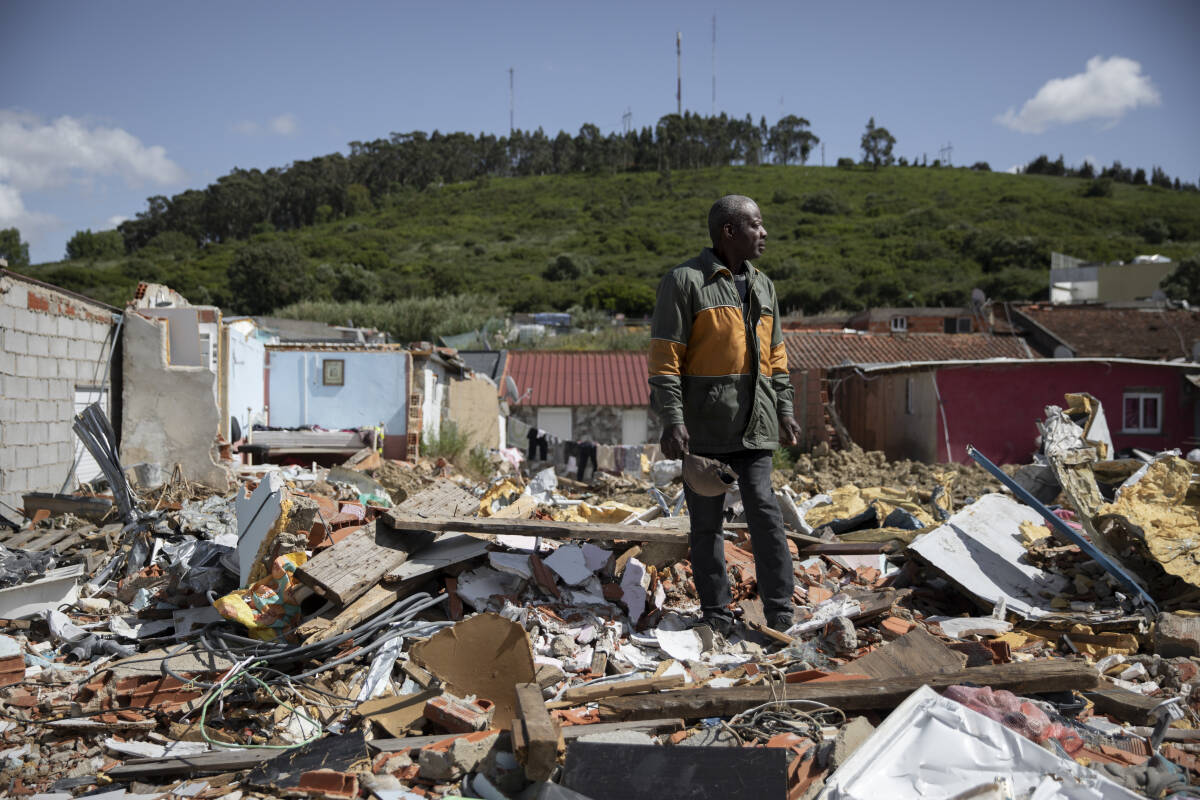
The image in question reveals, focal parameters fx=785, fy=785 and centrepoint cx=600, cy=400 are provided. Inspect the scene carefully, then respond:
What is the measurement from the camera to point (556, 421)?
953 inches

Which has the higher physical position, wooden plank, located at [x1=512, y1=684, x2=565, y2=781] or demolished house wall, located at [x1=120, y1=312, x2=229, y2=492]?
demolished house wall, located at [x1=120, y1=312, x2=229, y2=492]

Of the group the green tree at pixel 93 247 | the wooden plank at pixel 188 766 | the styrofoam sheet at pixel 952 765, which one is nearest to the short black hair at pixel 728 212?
the styrofoam sheet at pixel 952 765

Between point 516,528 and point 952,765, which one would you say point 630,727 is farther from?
point 516,528

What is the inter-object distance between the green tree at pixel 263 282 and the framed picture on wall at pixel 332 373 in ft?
109

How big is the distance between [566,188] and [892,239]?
35.2 metres

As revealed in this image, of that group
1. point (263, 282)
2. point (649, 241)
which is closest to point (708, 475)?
point (263, 282)

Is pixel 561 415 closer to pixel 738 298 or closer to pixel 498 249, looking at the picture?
pixel 738 298

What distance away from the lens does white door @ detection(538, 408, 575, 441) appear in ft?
79.0

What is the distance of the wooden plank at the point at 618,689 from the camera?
287 cm

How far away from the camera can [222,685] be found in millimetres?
3141

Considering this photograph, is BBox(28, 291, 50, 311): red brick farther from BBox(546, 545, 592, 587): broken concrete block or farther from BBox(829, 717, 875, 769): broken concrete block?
BBox(829, 717, 875, 769): broken concrete block

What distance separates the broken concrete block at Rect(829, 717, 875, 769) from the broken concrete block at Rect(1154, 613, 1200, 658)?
5.94 ft

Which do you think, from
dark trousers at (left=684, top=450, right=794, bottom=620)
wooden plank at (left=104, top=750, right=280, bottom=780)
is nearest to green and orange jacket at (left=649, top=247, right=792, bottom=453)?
dark trousers at (left=684, top=450, right=794, bottom=620)

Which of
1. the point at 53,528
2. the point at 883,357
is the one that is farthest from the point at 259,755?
the point at 883,357
